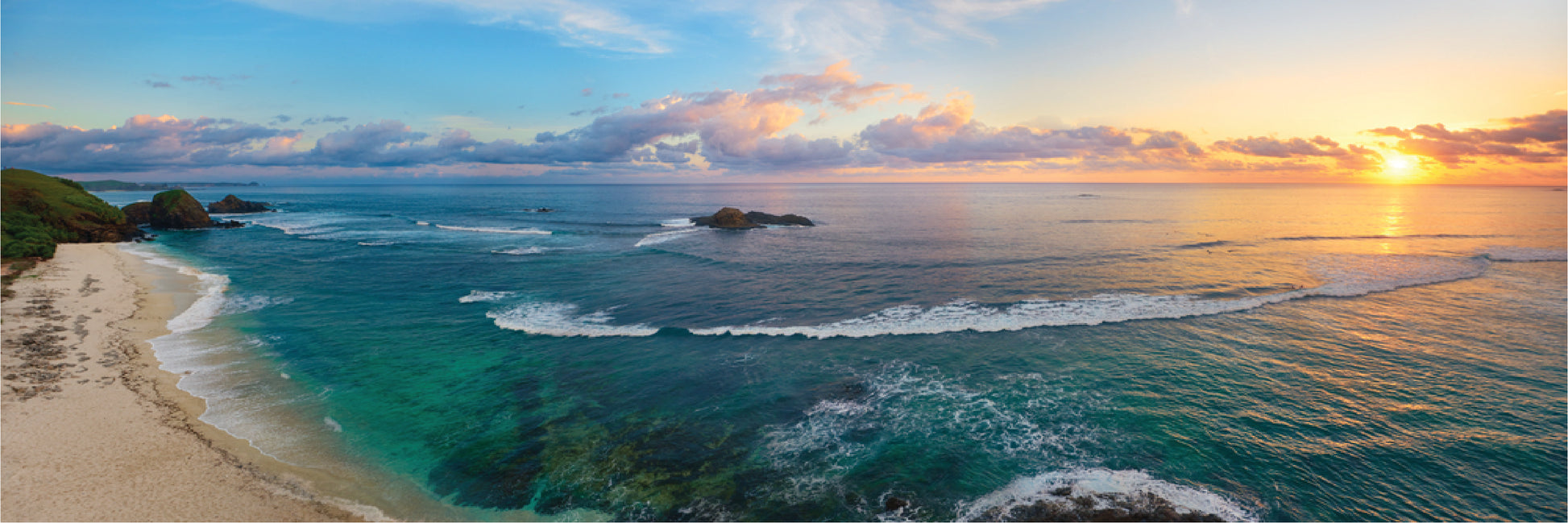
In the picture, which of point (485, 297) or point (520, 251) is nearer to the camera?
point (485, 297)

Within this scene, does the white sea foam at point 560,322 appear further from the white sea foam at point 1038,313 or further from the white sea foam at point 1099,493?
the white sea foam at point 1099,493

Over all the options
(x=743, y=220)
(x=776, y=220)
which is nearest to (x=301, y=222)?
(x=743, y=220)

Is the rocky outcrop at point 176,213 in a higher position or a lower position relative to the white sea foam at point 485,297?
higher

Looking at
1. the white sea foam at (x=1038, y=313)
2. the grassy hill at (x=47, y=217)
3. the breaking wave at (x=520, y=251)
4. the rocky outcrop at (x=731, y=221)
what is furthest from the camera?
the rocky outcrop at (x=731, y=221)

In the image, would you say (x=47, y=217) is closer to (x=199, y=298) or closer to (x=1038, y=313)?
(x=199, y=298)

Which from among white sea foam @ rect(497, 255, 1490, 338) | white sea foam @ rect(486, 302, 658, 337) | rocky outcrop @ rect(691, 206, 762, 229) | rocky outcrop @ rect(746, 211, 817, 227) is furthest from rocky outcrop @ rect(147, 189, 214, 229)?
white sea foam @ rect(497, 255, 1490, 338)

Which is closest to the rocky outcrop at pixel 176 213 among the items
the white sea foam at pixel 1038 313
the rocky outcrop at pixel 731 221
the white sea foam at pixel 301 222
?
the white sea foam at pixel 301 222

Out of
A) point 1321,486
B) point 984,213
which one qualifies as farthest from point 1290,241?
point 1321,486

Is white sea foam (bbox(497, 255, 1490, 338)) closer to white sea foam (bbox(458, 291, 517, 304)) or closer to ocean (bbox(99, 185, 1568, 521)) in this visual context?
ocean (bbox(99, 185, 1568, 521))
